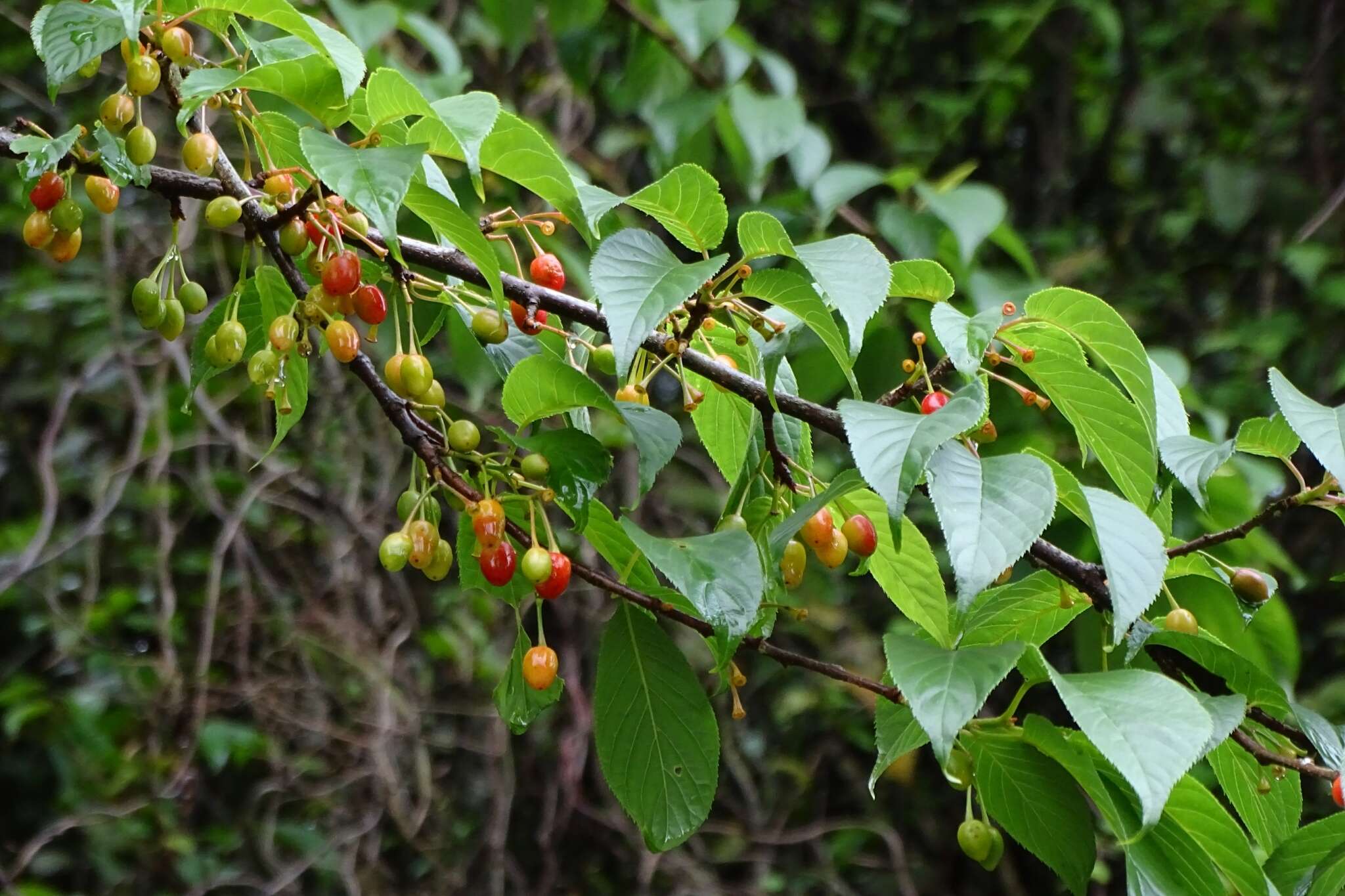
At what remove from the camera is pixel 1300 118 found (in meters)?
2.48

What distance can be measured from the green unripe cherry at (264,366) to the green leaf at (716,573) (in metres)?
0.25

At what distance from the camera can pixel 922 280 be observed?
643 millimetres

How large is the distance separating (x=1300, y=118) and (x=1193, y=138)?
260mm

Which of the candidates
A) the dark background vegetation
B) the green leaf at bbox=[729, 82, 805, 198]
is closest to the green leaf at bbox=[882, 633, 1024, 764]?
the green leaf at bbox=[729, 82, 805, 198]

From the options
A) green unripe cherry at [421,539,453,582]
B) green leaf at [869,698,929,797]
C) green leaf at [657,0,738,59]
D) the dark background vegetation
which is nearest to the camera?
green leaf at [869,698,929,797]

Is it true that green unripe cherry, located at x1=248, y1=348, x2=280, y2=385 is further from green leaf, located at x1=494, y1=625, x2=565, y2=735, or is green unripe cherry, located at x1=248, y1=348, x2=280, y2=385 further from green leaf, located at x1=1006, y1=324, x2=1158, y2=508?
green leaf, located at x1=1006, y1=324, x2=1158, y2=508

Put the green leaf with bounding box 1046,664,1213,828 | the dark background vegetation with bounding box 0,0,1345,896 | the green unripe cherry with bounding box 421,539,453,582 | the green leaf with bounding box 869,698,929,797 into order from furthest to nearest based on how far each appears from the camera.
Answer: the dark background vegetation with bounding box 0,0,1345,896 → the green unripe cherry with bounding box 421,539,453,582 → the green leaf with bounding box 869,698,929,797 → the green leaf with bounding box 1046,664,1213,828

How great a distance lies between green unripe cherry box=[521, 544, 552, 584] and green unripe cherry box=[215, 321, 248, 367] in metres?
0.23

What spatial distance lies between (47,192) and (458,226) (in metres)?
0.28

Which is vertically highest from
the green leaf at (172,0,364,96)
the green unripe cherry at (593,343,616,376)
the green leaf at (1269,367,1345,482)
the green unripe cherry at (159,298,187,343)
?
the green leaf at (1269,367,1345,482)

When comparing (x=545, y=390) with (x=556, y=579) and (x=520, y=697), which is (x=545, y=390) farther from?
(x=520, y=697)

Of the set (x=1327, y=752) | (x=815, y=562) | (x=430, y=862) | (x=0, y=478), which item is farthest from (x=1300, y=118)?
(x=0, y=478)

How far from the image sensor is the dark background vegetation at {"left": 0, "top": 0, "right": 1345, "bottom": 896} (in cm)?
215

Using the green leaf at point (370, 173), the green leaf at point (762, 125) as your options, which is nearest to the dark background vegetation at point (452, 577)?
the green leaf at point (762, 125)
